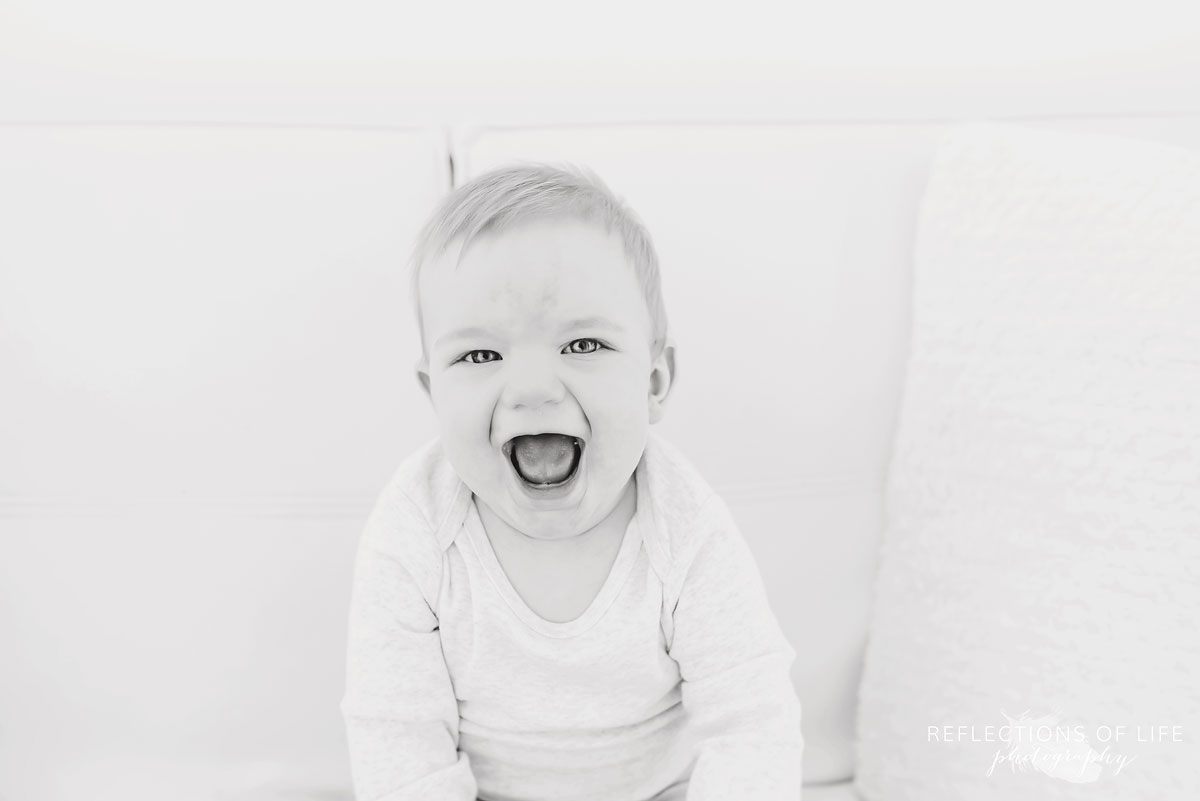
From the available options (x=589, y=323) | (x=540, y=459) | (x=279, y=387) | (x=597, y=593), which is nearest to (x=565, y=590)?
(x=597, y=593)

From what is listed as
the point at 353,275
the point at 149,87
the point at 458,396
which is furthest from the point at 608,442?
the point at 149,87

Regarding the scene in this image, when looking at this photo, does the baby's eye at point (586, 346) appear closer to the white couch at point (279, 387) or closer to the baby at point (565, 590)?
the baby at point (565, 590)

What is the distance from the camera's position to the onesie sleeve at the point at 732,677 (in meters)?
0.82

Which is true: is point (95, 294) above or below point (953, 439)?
above

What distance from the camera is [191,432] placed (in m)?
0.96

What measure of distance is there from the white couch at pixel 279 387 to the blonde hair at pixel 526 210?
0.54 feet

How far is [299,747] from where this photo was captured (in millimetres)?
1016

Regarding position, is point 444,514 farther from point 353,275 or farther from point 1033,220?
point 1033,220

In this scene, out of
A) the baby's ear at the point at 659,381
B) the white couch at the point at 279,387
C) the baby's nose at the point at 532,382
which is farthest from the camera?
the white couch at the point at 279,387

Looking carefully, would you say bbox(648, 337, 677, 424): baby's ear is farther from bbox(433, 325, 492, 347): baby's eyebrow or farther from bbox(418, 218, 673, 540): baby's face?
bbox(433, 325, 492, 347): baby's eyebrow

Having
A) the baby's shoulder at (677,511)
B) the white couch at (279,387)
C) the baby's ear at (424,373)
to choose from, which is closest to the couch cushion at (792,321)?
the white couch at (279,387)

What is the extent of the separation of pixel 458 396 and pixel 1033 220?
0.56 m

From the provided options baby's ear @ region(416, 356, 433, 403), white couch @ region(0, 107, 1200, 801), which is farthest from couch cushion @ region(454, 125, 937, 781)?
baby's ear @ region(416, 356, 433, 403)

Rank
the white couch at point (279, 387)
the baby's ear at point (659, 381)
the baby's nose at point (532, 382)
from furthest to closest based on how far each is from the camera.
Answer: the white couch at point (279, 387) < the baby's ear at point (659, 381) < the baby's nose at point (532, 382)
